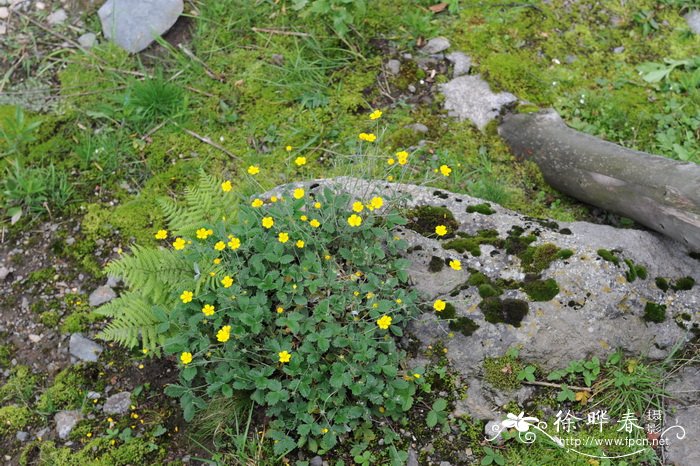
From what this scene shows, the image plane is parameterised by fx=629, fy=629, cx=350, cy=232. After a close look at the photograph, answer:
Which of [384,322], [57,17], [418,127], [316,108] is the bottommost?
[418,127]

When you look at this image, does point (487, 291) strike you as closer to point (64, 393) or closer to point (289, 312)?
point (289, 312)

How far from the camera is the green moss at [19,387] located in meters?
4.07

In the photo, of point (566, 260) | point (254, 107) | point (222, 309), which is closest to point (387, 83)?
point (254, 107)

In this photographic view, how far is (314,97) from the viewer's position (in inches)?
215

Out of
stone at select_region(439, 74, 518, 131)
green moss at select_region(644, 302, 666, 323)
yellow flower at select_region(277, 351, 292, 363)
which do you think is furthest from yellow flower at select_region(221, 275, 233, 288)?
stone at select_region(439, 74, 518, 131)

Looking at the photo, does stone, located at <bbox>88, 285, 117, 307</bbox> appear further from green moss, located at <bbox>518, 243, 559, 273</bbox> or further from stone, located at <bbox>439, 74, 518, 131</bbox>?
stone, located at <bbox>439, 74, 518, 131</bbox>

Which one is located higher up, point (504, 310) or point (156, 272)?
point (156, 272)

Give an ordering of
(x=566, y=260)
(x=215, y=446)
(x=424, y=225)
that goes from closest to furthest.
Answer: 1. (x=215, y=446)
2. (x=566, y=260)
3. (x=424, y=225)

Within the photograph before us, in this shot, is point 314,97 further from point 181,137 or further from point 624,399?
point 624,399

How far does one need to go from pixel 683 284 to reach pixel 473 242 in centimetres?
126

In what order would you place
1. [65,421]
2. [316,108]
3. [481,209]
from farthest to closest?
[316,108]
[481,209]
[65,421]

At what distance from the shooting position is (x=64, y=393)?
4012 mm

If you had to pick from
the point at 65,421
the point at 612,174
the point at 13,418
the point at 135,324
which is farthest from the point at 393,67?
the point at 13,418

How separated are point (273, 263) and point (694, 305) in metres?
2.49
